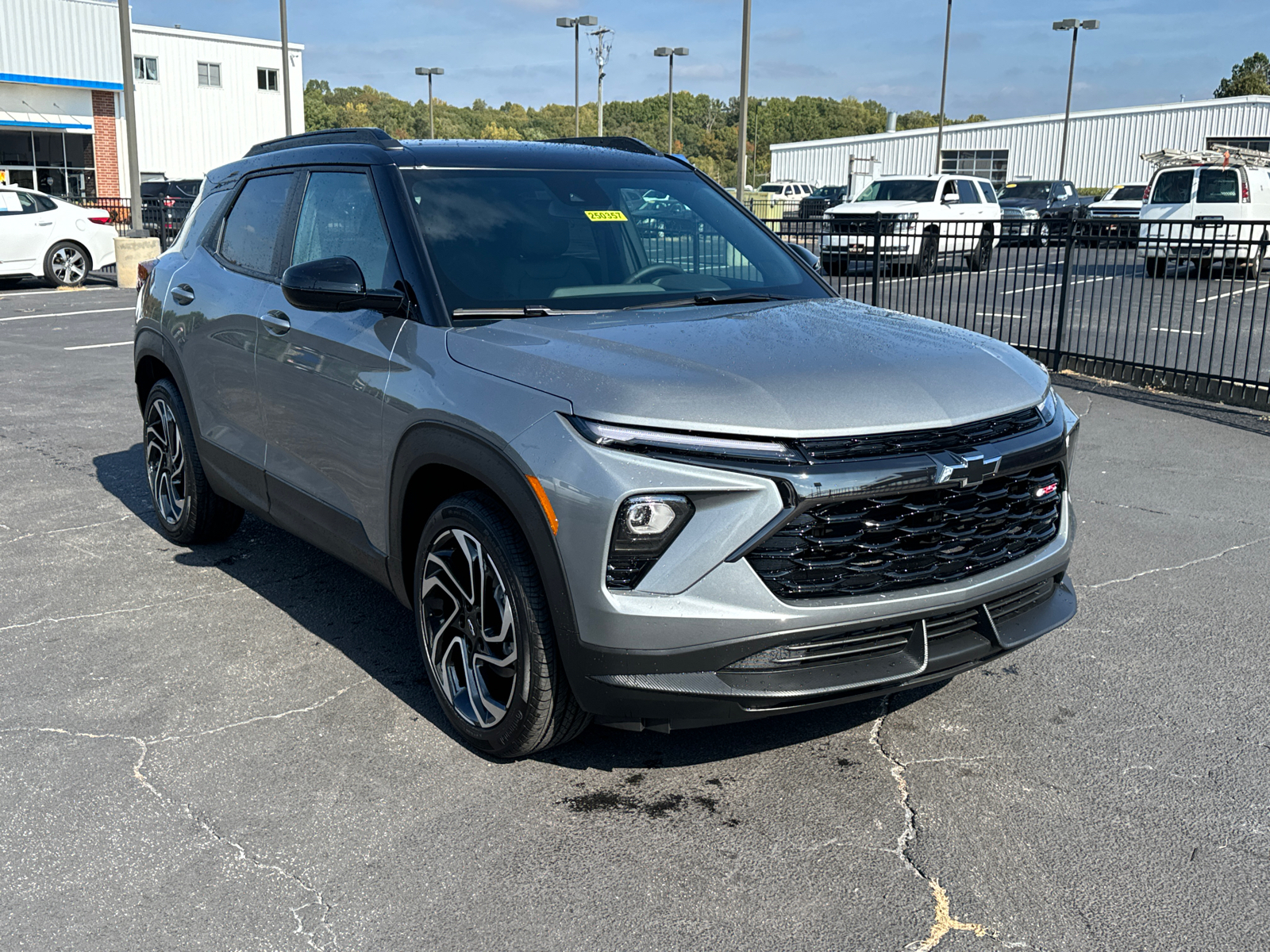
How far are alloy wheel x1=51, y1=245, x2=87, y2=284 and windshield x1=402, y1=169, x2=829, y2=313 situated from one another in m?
17.7

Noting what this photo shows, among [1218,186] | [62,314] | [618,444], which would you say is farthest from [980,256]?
[62,314]

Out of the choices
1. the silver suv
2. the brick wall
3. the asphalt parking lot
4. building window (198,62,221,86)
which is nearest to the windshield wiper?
the silver suv

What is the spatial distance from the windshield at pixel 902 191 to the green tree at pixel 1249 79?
259 feet

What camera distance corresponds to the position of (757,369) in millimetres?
3289

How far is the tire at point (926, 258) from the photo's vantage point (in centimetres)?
1263

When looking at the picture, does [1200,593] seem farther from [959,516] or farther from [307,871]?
[307,871]

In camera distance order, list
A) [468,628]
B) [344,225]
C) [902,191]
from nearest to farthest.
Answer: [468,628] → [344,225] → [902,191]

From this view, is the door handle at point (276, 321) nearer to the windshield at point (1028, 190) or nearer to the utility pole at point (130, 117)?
the utility pole at point (130, 117)

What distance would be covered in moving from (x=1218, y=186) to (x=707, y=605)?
73.4 ft

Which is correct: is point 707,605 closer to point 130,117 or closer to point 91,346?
point 91,346

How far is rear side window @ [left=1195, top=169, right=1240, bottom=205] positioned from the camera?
21.7 metres

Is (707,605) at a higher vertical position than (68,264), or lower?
lower

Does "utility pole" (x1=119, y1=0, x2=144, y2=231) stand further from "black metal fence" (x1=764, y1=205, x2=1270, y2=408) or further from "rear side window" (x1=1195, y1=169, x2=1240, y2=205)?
"rear side window" (x1=1195, y1=169, x2=1240, y2=205)

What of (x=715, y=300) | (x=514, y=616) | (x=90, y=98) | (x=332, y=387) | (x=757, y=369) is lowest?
(x=514, y=616)
